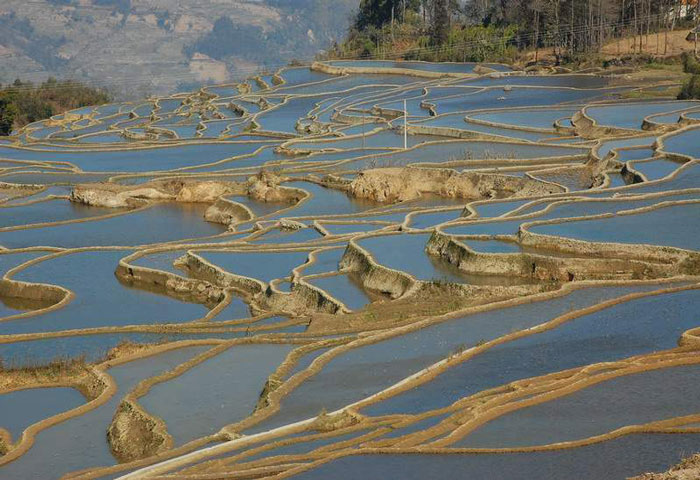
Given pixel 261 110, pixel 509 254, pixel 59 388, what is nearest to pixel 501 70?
pixel 261 110

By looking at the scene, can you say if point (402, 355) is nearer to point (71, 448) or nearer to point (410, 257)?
point (71, 448)

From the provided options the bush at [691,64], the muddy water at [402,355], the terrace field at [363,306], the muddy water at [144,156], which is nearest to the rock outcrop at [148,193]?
the terrace field at [363,306]

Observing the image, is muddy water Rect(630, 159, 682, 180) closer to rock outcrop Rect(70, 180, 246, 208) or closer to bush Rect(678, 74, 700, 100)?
rock outcrop Rect(70, 180, 246, 208)

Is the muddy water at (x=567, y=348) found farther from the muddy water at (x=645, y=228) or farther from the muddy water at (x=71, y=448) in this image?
the muddy water at (x=645, y=228)

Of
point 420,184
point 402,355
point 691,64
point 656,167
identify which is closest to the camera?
point 402,355

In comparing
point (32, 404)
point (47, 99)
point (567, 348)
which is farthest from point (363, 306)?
point (47, 99)

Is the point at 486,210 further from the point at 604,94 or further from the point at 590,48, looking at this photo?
the point at 590,48
